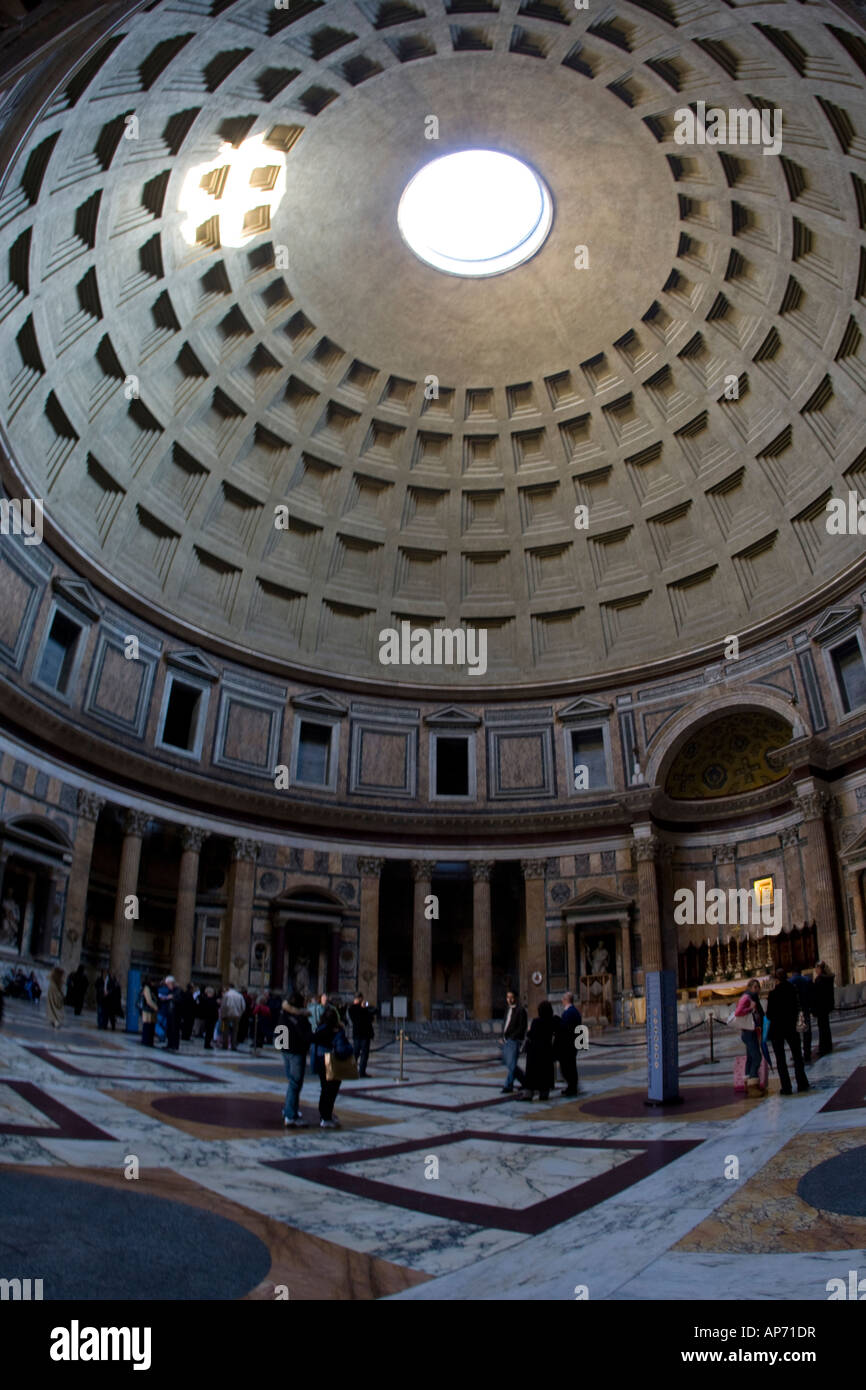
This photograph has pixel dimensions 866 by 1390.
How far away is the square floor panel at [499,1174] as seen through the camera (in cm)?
673

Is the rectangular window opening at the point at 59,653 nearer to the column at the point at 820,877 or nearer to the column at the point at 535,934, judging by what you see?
the column at the point at 535,934

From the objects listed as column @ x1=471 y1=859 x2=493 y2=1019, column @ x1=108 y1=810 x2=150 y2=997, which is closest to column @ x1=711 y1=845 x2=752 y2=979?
column @ x1=471 y1=859 x2=493 y2=1019

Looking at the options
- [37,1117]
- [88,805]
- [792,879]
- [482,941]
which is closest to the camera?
[37,1117]

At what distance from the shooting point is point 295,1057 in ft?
35.0

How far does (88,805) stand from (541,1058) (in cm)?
1983

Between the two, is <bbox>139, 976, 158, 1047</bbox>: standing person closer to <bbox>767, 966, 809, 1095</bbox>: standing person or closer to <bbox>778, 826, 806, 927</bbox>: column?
<bbox>767, 966, 809, 1095</bbox>: standing person

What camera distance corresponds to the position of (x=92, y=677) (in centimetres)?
3002

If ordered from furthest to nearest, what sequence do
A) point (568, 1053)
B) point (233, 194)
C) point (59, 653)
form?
1. point (59, 653)
2. point (233, 194)
3. point (568, 1053)

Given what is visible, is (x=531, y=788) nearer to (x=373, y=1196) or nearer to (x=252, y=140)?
(x=252, y=140)

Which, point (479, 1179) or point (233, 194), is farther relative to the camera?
point (233, 194)

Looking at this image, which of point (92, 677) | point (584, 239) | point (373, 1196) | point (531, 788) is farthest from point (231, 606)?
point (373, 1196)

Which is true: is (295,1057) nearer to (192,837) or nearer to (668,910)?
(192,837)

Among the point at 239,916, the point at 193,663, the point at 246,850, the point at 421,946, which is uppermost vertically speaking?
the point at 193,663

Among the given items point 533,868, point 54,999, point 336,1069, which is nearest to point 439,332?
point 533,868
